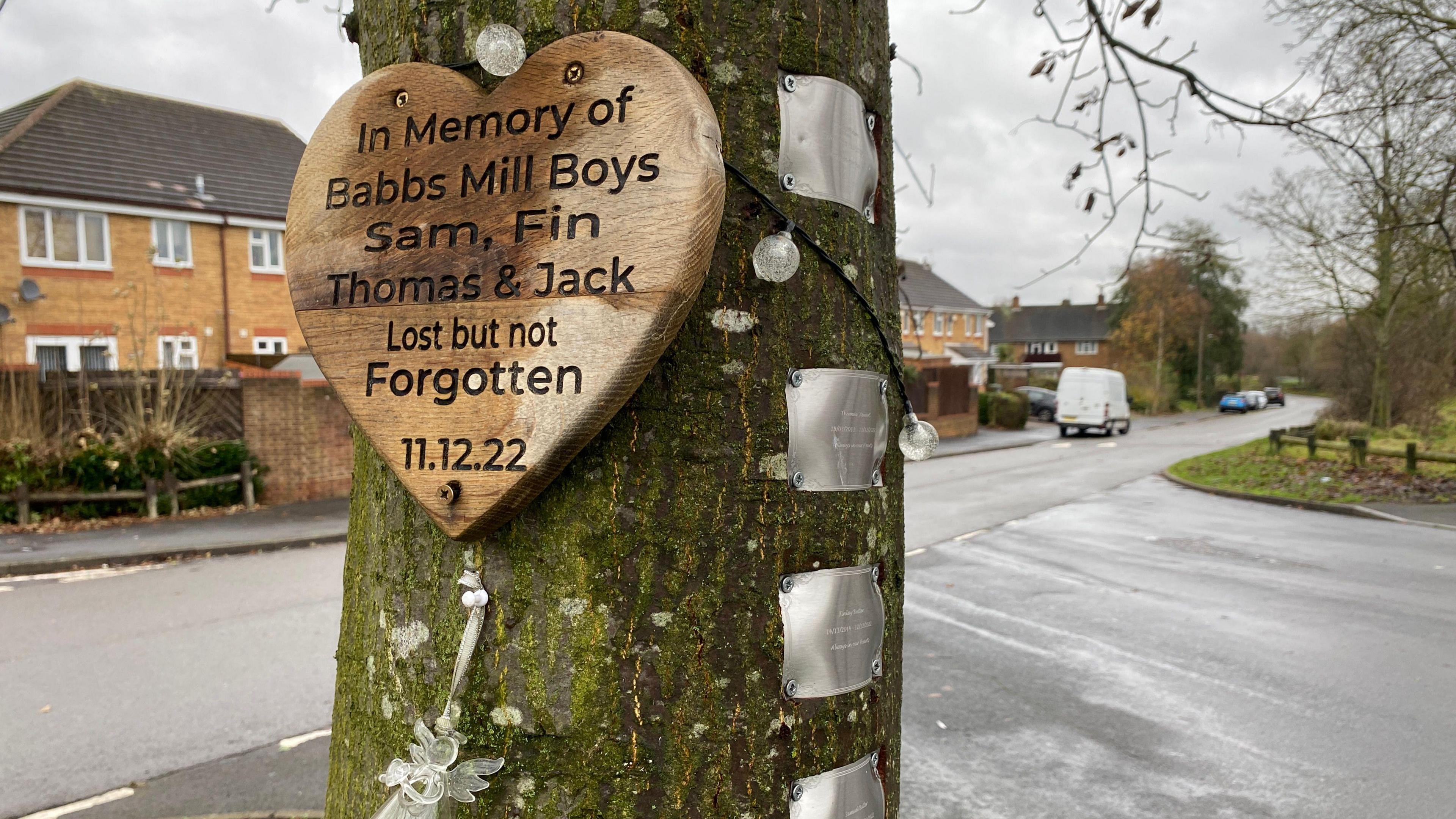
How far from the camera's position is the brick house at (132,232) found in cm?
1972

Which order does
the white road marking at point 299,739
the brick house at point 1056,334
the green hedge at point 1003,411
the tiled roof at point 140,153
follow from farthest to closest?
the brick house at point 1056,334 → the green hedge at point 1003,411 → the tiled roof at point 140,153 → the white road marking at point 299,739

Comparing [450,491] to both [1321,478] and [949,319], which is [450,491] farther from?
[949,319]

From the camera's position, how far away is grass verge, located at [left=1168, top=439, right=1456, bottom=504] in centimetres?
1370

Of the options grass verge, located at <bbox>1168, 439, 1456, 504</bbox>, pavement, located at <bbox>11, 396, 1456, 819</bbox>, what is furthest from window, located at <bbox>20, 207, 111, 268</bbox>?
grass verge, located at <bbox>1168, 439, 1456, 504</bbox>

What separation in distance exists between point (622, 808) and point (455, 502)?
456 mm

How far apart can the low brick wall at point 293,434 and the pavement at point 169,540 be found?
0.82 meters

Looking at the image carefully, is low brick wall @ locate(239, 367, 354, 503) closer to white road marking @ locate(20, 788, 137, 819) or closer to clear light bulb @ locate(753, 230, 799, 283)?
white road marking @ locate(20, 788, 137, 819)

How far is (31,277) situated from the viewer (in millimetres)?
19812

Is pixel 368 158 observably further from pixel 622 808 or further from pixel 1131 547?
pixel 1131 547

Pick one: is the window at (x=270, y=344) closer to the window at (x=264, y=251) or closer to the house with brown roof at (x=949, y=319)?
the window at (x=264, y=251)

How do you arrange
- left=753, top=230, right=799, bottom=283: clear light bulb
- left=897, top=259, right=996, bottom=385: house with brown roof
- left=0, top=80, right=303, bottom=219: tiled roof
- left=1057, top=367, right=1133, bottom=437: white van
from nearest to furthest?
left=753, top=230, right=799, bottom=283: clear light bulb, left=0, top=80, right=303, bottom=219: tiled roof, left=1057, top=367, right=1133, bottom=437: white van, left=897, top=259, right=996, bottom=385: house with brown roof

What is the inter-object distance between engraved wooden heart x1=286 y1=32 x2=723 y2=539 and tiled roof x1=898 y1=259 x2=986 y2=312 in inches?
2029

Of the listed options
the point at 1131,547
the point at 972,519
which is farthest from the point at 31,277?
the point at 1131,547

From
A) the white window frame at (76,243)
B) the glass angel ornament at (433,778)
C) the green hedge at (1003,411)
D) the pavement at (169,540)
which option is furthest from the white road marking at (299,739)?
the green hedge at (1003,411)
